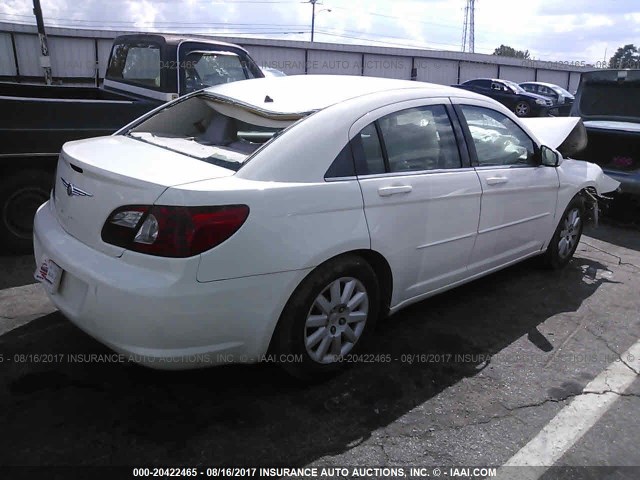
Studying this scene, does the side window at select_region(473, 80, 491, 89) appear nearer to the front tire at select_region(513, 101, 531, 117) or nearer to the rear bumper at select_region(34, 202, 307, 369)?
the front tire at select_region(513, 101, 531, 117)

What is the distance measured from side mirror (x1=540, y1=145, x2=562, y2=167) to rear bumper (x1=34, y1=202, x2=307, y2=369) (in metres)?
2.61

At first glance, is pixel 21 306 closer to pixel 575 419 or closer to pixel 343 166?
pixel 343 166

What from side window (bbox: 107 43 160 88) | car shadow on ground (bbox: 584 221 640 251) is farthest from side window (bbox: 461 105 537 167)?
side window (bbox: 107 43 160 88)

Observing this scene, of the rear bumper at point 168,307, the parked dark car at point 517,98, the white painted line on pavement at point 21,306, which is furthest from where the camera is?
the parked dark car at point 517,98

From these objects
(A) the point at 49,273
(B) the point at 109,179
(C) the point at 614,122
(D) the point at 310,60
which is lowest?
(A) the point at 49,273

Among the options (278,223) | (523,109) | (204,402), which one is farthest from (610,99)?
(523,109)

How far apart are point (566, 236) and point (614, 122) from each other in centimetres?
350

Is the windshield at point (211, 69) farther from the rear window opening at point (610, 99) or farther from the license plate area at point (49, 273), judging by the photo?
the rear window opening at point (610, 99)

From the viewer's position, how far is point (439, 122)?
3533 mm

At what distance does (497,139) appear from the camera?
4.03m

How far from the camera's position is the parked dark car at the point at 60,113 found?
4445mm

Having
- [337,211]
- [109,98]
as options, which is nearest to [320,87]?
[337,211]

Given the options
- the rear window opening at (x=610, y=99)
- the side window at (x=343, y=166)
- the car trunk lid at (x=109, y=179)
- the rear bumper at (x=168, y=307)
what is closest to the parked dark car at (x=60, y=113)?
the car trunk lid at (x=109, y=179)

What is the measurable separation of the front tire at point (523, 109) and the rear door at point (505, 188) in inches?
644
